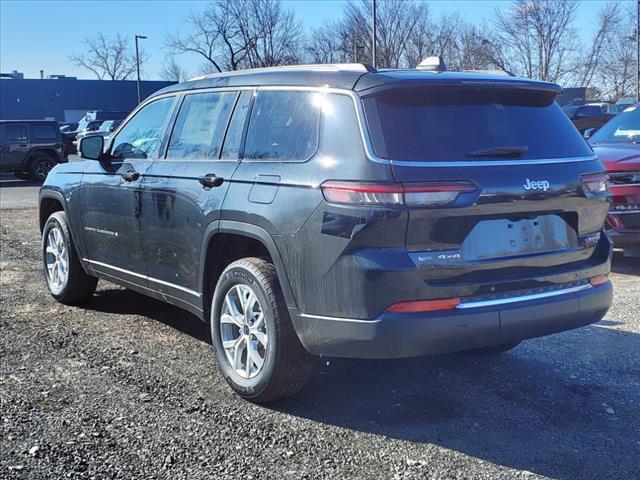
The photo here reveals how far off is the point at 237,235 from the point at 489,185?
151 cm

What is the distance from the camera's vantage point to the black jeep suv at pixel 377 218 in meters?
3.35

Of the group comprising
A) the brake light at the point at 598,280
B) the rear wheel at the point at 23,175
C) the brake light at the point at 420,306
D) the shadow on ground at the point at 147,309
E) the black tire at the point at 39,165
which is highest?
the brake light at the point at 420,306

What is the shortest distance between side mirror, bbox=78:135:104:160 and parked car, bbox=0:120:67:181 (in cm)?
1732

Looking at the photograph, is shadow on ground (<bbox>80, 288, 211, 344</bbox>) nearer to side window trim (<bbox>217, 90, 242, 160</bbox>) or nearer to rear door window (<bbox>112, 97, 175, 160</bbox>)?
rear door window (<bbox>112, 97, 175, 160</bbox>)

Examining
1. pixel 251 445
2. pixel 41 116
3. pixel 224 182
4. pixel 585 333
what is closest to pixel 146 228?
pixel 224 182

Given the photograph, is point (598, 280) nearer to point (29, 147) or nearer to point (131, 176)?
point (131, 176)

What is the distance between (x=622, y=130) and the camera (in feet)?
28.4

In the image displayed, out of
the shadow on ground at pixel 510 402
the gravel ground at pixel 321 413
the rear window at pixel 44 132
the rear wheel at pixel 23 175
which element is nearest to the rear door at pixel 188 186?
the gravel ground at pixel 321 413

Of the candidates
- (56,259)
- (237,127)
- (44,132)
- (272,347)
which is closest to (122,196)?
(237,127)

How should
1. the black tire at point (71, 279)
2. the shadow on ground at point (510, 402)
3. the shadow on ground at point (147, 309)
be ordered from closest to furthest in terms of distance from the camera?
the shadow on ground at point (510, 402) < the shadow on ground at point (147, 309) < the black tire at point (71, 279)

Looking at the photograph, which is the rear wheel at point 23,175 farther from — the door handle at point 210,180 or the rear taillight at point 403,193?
the rear taillight at point 403,193

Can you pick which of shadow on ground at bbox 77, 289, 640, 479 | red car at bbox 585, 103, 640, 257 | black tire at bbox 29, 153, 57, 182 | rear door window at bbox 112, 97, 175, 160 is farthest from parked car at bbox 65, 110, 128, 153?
shadow on ground at bbox 77, 289, 640, 479

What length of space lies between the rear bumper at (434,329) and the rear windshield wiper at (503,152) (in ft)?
2.46

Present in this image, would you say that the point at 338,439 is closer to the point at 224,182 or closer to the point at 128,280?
the point at 224,182
